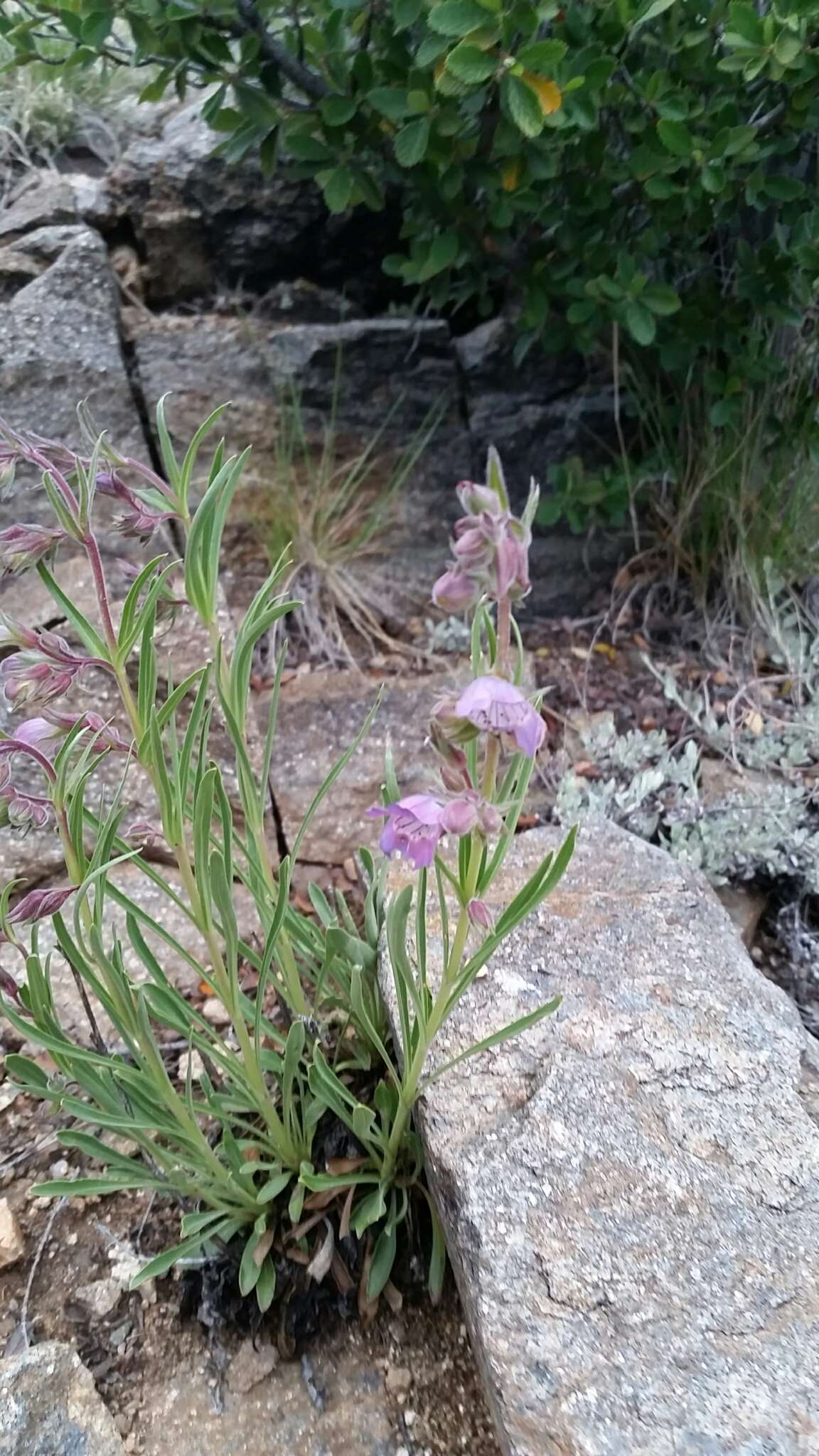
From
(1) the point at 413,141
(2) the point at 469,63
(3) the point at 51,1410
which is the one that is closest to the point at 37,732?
(3) the point at 51,1410

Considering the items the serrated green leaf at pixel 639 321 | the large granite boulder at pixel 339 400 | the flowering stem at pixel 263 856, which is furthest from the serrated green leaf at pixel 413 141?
the flowering stem at pixel 263 856

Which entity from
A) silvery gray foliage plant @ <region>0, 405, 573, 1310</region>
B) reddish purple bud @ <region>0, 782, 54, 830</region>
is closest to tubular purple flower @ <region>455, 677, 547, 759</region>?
silvery gray foliage plant @ <region>0, 405, 573, 1310</region>

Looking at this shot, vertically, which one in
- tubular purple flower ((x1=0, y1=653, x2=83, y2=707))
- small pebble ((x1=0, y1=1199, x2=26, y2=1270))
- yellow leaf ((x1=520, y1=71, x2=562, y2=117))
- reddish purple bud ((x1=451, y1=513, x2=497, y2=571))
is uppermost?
yellow leaf ((x1=520, y1=71, x2=562, y2=117))

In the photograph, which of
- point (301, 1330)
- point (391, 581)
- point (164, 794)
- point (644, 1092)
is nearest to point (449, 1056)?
point (644, 1092)

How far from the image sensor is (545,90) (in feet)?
5.71

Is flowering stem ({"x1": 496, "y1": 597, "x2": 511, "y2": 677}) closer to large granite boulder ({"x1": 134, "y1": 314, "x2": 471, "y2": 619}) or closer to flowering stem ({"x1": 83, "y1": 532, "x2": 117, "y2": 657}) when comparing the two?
flowering stem ({"x1": 83, "y1": 532, "x2": 117, "y2": 657})

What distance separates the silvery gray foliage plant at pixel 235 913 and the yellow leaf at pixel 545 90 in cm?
111

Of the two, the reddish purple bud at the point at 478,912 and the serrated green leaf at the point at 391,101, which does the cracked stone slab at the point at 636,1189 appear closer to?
the reddish purple bud at the point at 478,912

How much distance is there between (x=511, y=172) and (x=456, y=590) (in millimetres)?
1610

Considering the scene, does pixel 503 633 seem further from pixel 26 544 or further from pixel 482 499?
pixel 26 544

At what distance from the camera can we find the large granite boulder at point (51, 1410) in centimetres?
101

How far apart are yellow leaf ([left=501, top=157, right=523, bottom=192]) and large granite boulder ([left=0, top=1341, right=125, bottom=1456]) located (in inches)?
85.5

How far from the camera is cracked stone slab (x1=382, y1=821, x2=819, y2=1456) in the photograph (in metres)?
0.93

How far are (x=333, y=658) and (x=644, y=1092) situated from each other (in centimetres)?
155
